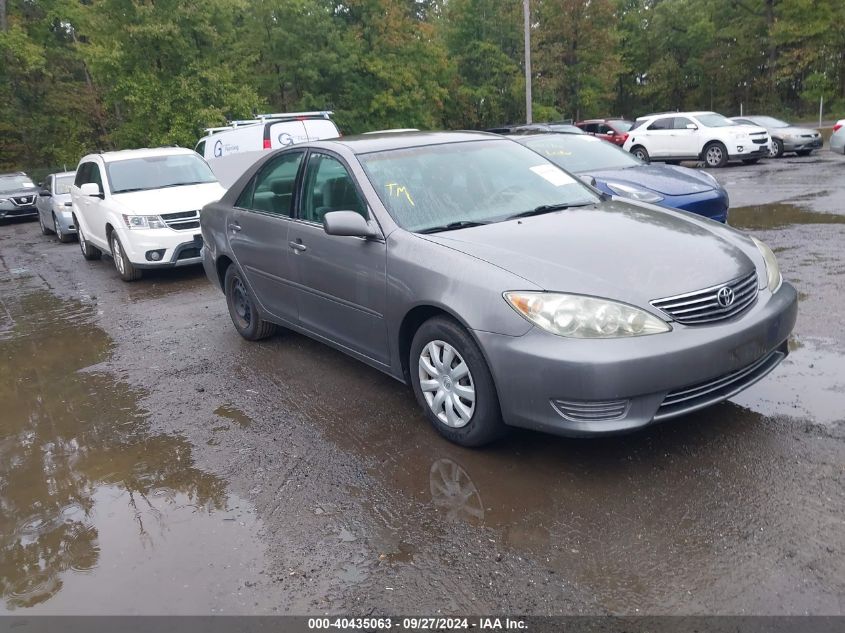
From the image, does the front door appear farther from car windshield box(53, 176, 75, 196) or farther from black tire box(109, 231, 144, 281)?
car windshield box(53, 176, 75, 196)

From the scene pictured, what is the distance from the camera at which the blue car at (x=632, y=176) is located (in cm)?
853

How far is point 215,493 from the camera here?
385 cm

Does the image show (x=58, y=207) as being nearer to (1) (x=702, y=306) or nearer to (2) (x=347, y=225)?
(2) (x=347, y=225)

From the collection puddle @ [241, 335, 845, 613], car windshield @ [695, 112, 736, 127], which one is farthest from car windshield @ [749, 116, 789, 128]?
puddle @ [241, 335, 845, 613]

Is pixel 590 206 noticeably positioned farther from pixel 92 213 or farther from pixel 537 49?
pixel 537 49

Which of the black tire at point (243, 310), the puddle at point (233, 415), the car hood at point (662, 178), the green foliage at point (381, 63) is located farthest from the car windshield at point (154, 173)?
the green foliage at point (381, 63)

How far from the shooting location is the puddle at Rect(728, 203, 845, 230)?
10031 millimetres

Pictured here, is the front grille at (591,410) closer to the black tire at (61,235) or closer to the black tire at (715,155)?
the black tire at (61,235)

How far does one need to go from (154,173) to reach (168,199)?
108 cm

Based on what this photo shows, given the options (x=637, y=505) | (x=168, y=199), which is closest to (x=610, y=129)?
(x=168, y=199)

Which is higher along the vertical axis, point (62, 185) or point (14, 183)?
point (62, 185)

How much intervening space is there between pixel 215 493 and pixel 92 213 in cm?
833

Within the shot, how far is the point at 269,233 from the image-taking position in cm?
548

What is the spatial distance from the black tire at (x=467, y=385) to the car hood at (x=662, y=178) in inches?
219
